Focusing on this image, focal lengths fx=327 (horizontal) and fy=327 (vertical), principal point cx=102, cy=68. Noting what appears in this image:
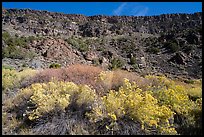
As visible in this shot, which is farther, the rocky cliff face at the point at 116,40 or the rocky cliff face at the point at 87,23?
the rocky cliff face at the point at 87,23

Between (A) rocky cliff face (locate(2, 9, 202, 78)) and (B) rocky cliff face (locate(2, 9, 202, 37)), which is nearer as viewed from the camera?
(A) rocky cliff face (locate(2, 9, 202, 78))

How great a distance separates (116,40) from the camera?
4894 cm

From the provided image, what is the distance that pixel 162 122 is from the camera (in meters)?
7.65

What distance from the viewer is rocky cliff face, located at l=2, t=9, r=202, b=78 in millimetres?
33500

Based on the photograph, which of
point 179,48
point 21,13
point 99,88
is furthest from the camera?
point 21,13

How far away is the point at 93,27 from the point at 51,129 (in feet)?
160

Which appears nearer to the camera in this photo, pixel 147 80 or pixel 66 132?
pixel 66 132

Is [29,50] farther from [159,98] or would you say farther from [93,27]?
[159,98]

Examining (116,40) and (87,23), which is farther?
(87,23)

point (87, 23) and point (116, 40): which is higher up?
point (87, 23)

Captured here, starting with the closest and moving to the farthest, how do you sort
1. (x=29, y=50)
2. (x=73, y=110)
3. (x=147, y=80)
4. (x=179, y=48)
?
(x=73, y=110) < (x=147, y=80) < (x=29, y=50) < (x=179, y=48)

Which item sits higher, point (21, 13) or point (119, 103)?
point (21, 13)

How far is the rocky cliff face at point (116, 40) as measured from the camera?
33.5 m

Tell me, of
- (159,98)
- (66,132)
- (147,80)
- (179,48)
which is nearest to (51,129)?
(66,132)
